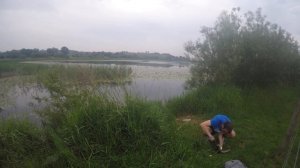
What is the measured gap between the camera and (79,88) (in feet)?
19.8

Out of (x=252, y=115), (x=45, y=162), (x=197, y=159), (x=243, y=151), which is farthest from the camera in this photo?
(x=252, y=115)

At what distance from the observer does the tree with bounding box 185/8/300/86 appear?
1130cm

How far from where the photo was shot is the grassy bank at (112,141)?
4.54 m

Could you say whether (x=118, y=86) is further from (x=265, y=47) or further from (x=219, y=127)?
(x=265, y=47)

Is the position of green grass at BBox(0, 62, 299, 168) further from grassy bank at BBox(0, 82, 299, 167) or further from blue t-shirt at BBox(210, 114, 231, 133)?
blue t-shirt at BBox(210, 114, 231, 133)

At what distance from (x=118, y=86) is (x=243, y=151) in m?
2.89

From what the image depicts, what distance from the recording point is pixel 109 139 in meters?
4.62

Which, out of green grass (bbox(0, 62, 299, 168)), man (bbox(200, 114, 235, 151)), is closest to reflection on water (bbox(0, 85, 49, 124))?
green grass (bbox(0, 62, 299, 168))

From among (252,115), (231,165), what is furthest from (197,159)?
(252,115)

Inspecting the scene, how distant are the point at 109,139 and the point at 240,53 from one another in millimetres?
8407

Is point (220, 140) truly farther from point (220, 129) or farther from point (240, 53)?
point (240, 53)

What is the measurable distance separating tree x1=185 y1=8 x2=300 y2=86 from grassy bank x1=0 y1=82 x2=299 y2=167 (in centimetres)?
508

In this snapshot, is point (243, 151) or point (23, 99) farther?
point (23, 99)

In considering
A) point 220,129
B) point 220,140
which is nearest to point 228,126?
point 220,129
